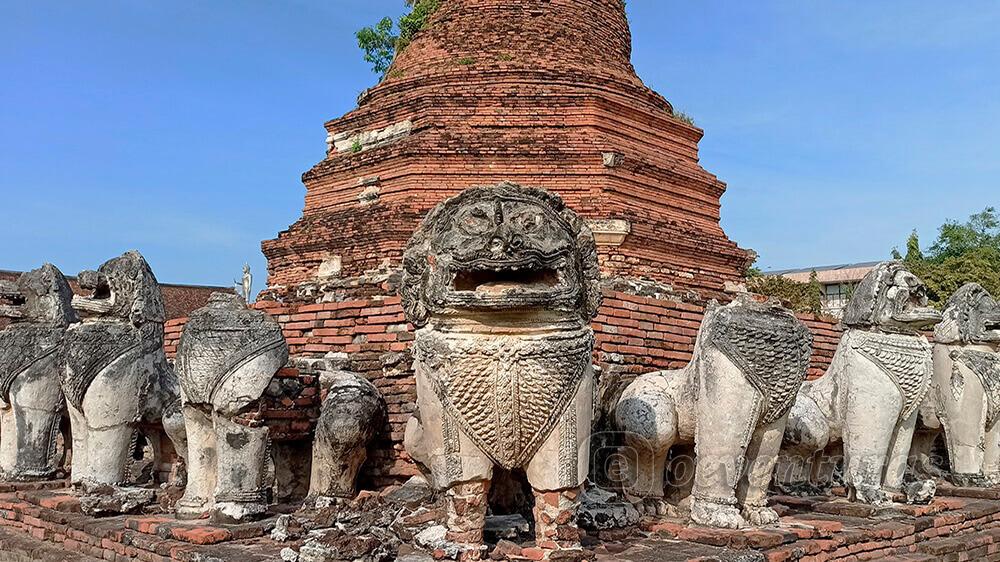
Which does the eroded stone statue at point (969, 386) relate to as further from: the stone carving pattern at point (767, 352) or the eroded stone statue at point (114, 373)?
the eroded stone statue at point (114, 373)

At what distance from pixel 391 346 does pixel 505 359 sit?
10.4 ft

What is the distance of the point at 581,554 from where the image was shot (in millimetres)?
4148

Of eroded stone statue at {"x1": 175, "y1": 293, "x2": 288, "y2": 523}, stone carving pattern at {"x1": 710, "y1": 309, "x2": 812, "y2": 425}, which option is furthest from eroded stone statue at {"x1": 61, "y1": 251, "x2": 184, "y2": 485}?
stone carving pattern at {"x1": 710, "y1": 309, "x2": 812, "y2": 425}

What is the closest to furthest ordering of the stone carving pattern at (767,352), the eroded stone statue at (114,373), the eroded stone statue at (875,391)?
the stone carving pattern at (767,352)
the eroded stone statue at (875,391)
the eroded stone statue at (114,373)

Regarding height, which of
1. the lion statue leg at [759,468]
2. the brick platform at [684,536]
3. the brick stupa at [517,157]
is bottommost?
the brick platform at [684,536]

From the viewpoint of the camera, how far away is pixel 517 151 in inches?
431

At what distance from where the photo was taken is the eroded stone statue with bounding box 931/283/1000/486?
7.42 m

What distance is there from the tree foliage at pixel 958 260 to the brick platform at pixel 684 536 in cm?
1332

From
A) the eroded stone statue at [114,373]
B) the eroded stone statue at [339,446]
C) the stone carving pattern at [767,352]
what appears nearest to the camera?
the stone carving pattern at [767,352]

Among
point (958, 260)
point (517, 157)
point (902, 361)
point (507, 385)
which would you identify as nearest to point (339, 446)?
point (507, 385)

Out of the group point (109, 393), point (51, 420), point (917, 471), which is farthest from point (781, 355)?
point (51, 420)

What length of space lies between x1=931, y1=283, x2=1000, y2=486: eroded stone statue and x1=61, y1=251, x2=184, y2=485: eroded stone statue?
6.40m

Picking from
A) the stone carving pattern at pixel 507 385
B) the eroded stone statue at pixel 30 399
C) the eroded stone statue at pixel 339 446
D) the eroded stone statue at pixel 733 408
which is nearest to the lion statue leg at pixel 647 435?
the eroded stone statue at pixel 733 408

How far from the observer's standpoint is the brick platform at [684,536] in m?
4.59
